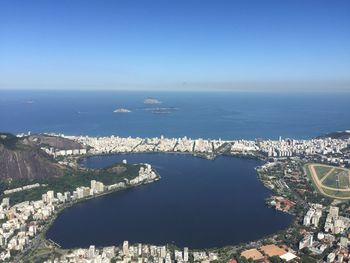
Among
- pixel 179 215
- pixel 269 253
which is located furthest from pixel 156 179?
pixel 269 253

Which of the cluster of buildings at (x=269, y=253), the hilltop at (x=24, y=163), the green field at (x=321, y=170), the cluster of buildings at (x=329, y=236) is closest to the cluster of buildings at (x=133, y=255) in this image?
the cluster of buildings at (x=269, y=253)

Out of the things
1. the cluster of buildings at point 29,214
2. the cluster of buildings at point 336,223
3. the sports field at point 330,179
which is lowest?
the cluster of buildings at point 29,214

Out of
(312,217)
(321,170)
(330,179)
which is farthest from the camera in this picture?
(321,170)

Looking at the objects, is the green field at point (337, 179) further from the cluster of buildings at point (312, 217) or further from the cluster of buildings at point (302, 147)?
the cluster of buildings at point (302, 147)

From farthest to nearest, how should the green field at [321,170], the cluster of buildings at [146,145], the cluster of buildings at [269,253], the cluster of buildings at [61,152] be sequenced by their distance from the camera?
the cluster of buildings at [146,145], the cluster of buildings at [61,152], the green field at [321,170], the cluster of buildings at [269,253]

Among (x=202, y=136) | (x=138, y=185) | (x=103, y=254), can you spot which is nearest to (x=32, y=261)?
(x=103, y=254)

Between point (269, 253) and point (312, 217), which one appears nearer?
point (269, 253)

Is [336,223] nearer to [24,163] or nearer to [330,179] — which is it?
[330,179]
